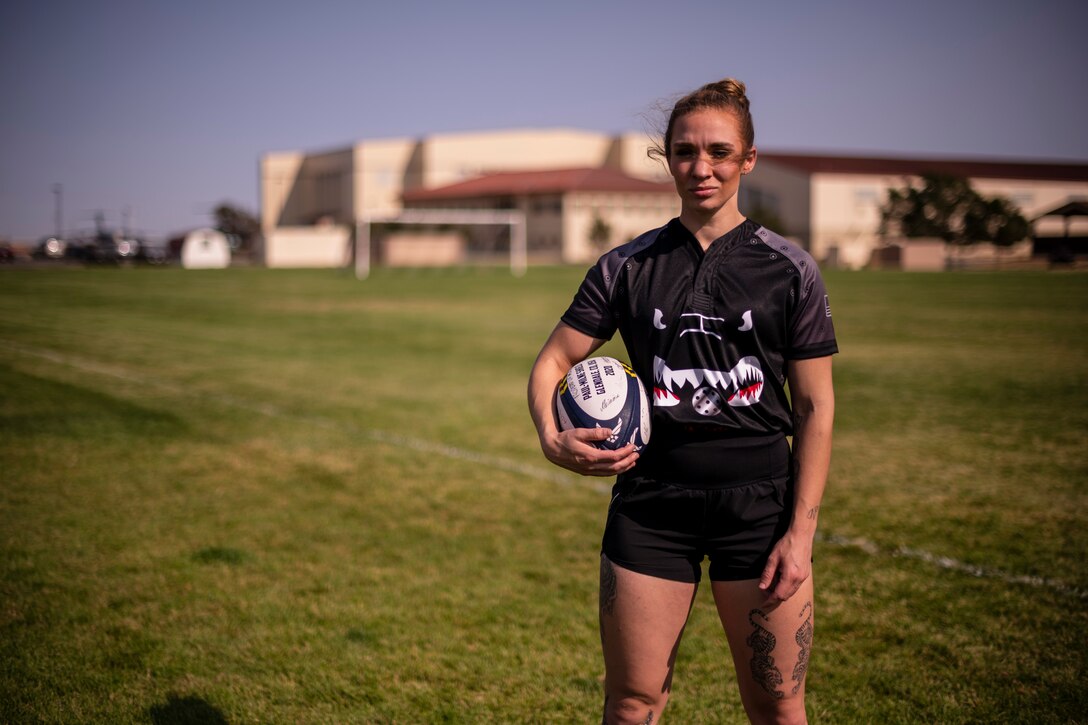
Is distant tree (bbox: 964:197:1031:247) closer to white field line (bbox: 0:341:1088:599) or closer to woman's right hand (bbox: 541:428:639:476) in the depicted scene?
white field line (bbox: 0:341:1088:599)

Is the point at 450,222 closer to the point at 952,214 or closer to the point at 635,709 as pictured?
the point at 952,214

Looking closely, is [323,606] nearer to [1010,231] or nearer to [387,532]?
[387,532]

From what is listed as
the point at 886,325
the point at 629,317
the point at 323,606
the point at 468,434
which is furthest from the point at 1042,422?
the point at 886,325

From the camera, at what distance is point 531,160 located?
9719cm

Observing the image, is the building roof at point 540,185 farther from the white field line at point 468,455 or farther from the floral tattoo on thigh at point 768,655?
the floral tattoo on thigh at point 768,655

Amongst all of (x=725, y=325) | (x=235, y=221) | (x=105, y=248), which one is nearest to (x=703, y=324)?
(x=725, y=325)

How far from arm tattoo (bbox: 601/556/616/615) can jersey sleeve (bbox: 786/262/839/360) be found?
0.85 m

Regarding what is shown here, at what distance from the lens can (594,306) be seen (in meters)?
2.78

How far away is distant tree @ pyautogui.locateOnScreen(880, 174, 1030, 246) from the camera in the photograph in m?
60.6

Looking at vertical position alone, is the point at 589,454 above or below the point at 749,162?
below

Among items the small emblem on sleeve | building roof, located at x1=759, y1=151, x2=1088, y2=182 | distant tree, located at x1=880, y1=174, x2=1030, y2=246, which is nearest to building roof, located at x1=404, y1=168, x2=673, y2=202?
building roof, located at x1=759, y1=151, x2=1088, y2=182

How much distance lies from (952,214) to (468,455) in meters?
62.3

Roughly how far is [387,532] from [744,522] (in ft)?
14.5

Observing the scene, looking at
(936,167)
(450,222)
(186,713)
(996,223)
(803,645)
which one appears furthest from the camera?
(936,167)
